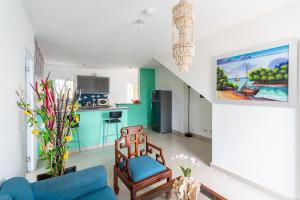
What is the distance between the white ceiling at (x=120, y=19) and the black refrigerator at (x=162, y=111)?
224 cm

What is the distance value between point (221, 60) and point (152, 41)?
4.70 feet

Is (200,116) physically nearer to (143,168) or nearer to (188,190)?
(143,168)

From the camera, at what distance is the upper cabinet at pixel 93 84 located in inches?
247

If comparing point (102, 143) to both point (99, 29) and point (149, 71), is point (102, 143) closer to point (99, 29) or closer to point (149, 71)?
point (99, 29)

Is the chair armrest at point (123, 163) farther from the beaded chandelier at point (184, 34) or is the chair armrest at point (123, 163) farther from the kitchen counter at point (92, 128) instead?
the kitchen counter at point (92, 128)

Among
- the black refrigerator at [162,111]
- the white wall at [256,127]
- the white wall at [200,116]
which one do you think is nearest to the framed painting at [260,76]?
the white wall at [256,127]

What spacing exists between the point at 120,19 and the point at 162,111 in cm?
354

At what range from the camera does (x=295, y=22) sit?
180 cm

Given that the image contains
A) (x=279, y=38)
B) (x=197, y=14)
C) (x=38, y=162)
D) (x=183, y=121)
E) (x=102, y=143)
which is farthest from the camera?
(x=183, y=121)

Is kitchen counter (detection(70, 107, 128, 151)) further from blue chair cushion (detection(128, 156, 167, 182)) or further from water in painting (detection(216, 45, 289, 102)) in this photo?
water in painting (detection(216, 45, 289, 102))

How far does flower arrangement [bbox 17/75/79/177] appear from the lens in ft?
4.60

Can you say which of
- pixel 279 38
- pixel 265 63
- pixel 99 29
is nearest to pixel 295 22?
pixel 279 38

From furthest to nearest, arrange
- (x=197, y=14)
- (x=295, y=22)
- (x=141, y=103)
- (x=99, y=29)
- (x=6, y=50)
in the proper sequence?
(x=141, y=103), (x=99, y=29), (x=197, y=14), (x=295, y=22), (x=6, y=50)

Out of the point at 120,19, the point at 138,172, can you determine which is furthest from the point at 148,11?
the point at 138,172
